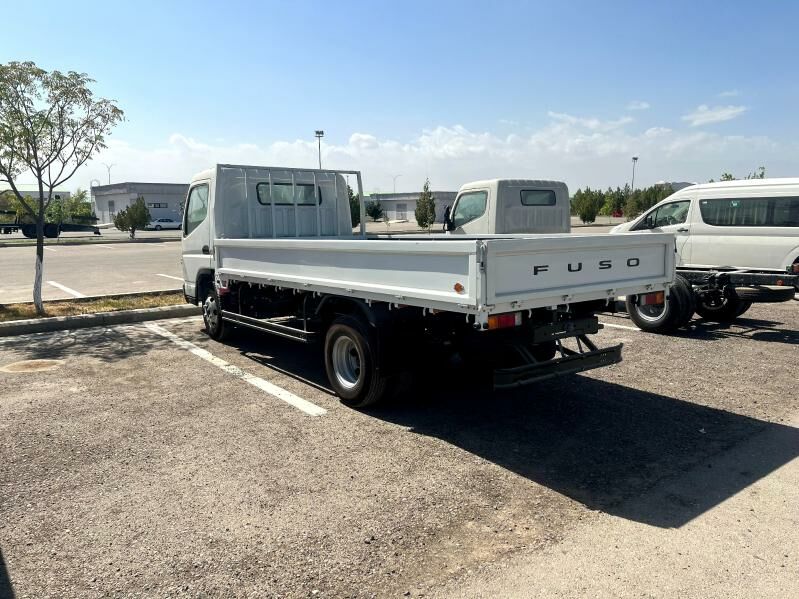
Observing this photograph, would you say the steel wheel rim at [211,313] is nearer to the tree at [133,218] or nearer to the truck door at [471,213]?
the truck door at [471,213]

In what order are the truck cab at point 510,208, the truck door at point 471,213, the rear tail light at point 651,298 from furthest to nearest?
1. the truck door at point 471,213
2. the truck cab at point 510,208
3. the rear tail light at point 651,298

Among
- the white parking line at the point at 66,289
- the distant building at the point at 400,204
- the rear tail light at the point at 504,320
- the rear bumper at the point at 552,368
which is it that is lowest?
the white parking line at the point at 66,289

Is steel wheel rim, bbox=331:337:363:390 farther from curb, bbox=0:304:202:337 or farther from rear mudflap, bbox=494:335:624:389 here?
curb, bbox=0:304:202:337

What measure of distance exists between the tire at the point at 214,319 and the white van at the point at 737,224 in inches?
248

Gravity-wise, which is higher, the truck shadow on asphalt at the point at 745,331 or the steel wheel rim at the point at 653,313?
the steel wheel rim at the point at 653,313

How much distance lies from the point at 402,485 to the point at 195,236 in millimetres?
6354

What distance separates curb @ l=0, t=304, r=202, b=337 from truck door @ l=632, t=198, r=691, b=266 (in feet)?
28.5

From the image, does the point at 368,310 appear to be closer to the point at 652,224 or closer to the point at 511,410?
the point at 511,410

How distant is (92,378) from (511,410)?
4945 millimetres

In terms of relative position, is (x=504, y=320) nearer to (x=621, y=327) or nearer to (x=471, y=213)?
(x=621, y=327)

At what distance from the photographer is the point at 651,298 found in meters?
5.79

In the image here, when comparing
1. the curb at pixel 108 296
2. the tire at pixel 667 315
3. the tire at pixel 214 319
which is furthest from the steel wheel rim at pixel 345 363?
the curb at pixel 108 296

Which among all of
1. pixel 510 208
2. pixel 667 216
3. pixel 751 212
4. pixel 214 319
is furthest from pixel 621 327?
pixel 214 319

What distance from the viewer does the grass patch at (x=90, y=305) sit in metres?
11.0
